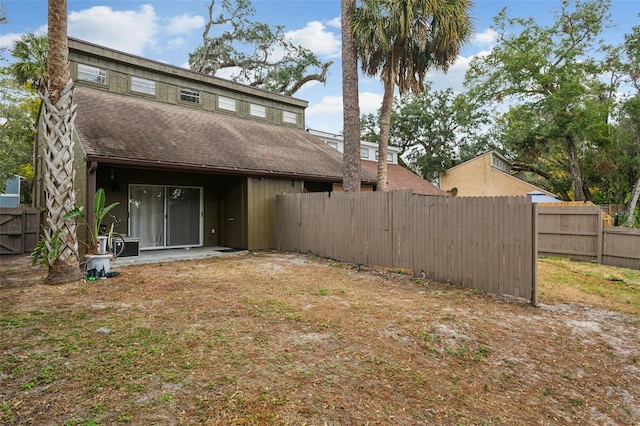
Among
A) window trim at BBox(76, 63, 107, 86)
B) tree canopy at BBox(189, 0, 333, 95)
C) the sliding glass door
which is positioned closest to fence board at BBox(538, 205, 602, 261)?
the sliding glass door

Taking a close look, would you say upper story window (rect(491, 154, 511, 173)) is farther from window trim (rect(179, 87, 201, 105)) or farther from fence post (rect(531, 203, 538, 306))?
fence post (rect(531, 203, 538, 306))

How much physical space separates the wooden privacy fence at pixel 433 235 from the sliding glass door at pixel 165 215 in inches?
149

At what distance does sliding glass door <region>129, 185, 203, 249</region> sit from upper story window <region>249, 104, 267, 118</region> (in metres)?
5.11

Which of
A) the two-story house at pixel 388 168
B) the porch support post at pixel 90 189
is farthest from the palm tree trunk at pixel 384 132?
the porch support post at pixel 90 189

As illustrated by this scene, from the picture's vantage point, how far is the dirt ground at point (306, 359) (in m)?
2.53

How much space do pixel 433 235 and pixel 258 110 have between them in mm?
11111

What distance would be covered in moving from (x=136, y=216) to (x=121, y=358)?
27.9 ft

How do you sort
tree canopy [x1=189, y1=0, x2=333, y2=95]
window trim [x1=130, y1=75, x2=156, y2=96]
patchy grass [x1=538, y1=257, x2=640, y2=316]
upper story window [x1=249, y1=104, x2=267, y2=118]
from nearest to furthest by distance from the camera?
patchy grass [x1=538, y1=257, x2=640, y2=316]
window trim [x1=130, y1=75, x2=156, y2=96]
upper story window [x1=249, y1=104, x2=267, y2=118]
tree canopy [x1=189, y1=0, x2=333, y2=95]

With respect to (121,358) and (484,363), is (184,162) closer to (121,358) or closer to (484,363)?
(121,358)

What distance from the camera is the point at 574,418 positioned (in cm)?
267

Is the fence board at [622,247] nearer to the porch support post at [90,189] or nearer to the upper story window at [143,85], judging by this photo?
the porch support post at [90,189]

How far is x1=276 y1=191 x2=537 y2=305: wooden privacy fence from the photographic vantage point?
Answer: 5727 millimetres

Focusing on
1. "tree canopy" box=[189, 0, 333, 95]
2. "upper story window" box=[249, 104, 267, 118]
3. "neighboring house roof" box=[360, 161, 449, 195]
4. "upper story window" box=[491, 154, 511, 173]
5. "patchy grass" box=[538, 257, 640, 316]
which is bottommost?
"patchy grass" box=[538, 257, 640, 316]

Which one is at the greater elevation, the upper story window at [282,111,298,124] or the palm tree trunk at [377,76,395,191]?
the upper story window at [282,111,298,124]
